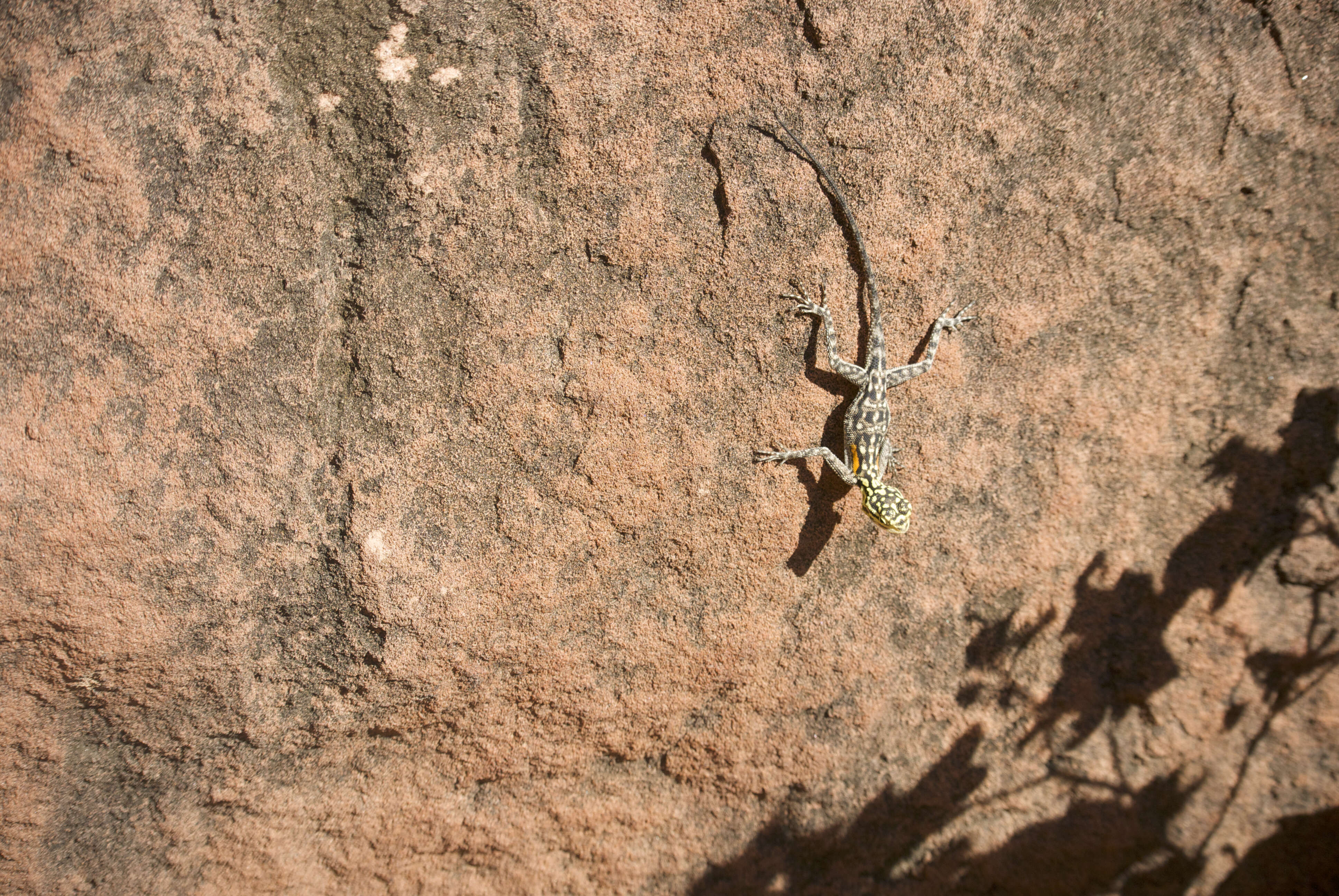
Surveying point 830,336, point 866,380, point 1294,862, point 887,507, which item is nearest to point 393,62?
point 830,336

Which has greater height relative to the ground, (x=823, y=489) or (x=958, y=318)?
(x=958, y=318)

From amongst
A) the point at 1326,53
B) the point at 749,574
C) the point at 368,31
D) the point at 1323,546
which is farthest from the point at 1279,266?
the point at 368,31

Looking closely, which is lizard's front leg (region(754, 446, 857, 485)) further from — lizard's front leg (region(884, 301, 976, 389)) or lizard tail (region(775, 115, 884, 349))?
lizard tail (region(775, 115, 884, 349))

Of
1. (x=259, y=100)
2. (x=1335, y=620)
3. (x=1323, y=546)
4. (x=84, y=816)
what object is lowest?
(x=84, y=816)

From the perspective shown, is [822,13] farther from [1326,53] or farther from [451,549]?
[451,549]

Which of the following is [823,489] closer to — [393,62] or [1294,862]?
[393,62]

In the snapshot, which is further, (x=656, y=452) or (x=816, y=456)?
(x=816, y=456)

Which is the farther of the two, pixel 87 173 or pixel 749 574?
pixel 749 574

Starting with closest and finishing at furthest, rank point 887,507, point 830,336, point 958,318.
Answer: point 887,507 < point 830,336 < point 958,318
